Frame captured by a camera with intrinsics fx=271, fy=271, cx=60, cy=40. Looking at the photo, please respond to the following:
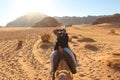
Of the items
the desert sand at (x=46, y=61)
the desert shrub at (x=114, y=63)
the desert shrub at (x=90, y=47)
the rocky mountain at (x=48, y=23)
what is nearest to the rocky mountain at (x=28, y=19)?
the rocky mountain at (x=48, y=23)

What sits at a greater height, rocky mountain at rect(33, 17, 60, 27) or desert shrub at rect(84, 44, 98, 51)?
rocky mountain at rect(33, 17, 60, 27)

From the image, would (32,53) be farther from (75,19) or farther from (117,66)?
(75,19)

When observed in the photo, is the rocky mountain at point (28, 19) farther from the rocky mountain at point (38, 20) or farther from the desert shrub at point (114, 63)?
the desert shrub at point (114, 63)

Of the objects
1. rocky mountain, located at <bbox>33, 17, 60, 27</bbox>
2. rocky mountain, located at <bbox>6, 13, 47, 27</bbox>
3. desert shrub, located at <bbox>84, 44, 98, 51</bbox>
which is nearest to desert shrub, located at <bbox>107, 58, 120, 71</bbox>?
desert shrub, located at <bbox>84, 44, 98, 51</bbox>

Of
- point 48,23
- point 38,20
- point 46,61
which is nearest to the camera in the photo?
point 46,61

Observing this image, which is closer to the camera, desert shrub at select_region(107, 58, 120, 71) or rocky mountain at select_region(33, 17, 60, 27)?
desert shrub at select_region(107, 58, 120, 71)

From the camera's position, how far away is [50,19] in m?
52.5

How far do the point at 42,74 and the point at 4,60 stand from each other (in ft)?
13.0

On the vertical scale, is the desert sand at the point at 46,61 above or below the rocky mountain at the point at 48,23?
below

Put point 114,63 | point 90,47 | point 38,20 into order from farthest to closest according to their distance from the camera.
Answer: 1. point 38,20
2. point 90,47
3. point 114,63

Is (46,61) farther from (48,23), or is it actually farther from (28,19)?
(28,19)

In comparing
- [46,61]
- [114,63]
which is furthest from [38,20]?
[114,63]

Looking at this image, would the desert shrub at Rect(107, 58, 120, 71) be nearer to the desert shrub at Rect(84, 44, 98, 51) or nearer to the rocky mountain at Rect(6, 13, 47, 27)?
the desert shrub at Rect(84, 44, 98, 51)

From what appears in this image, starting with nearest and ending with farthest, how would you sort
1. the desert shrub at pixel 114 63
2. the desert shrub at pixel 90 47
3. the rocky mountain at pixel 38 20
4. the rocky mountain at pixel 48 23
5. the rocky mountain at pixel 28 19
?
the desert shrub at pixel 114 63 < the desert shrub at pixel 90 47 < the rocky mountain at pixel 48 23 < the rocky mountain at pixel 38 20 < the rocky mountain at pixel 28 19
